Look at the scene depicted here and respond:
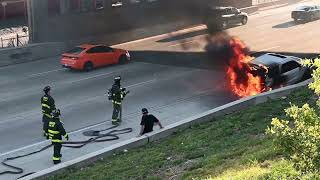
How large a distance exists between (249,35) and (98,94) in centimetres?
1593

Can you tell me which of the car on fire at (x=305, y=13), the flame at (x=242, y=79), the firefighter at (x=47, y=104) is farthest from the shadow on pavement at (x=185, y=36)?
the firefighter at (x=47, y=104)

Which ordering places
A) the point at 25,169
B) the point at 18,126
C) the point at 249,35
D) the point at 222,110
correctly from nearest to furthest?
1. the point at 25,169
2. the point at 222,110
3. the point at 18,126
4. the point at 249,35

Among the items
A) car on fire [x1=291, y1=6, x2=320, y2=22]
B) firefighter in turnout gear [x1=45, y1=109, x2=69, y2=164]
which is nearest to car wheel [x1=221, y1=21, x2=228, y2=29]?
car on fire [x1=291, y1=6, x2=320, y2=22]

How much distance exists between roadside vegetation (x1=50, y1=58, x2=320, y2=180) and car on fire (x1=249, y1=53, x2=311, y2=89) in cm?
359

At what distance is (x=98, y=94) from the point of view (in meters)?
19.9

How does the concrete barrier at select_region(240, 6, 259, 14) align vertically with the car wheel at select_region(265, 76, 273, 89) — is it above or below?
above

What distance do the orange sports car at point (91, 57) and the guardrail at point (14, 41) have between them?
511cm

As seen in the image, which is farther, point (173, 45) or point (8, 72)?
point (173, 45)

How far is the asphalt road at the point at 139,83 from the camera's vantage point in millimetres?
16656

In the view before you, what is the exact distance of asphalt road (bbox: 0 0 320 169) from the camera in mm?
16656

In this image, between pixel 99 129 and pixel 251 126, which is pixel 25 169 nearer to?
pixel 99 129

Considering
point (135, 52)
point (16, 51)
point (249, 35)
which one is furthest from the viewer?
point (249, 35)

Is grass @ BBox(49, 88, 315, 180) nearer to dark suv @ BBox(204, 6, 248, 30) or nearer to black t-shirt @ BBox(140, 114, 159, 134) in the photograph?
black t-shirt @ BBox(140, 114, 159, 134)

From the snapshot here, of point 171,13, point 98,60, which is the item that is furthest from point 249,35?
point 98,60
